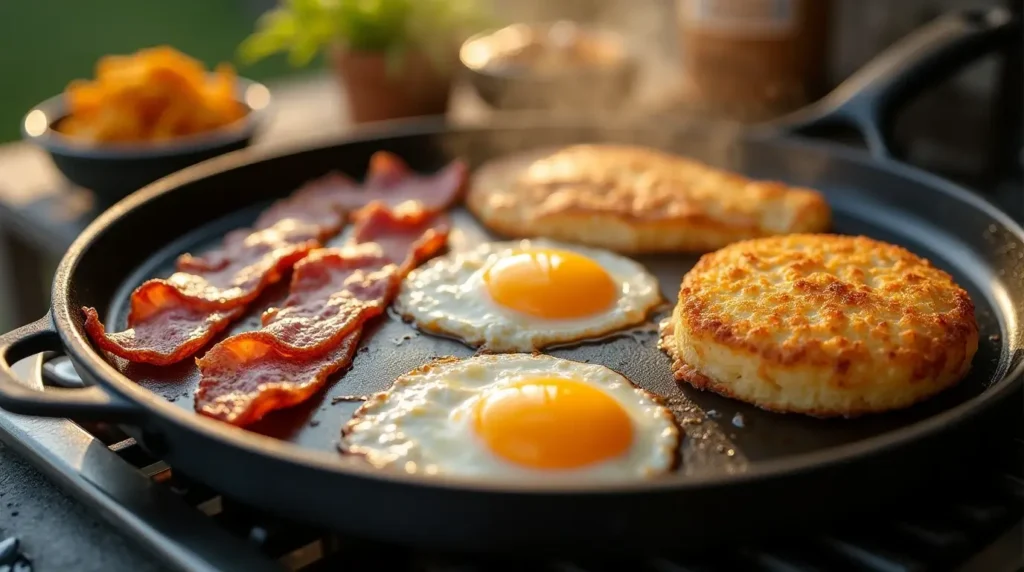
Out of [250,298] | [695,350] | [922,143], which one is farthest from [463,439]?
[922,143]

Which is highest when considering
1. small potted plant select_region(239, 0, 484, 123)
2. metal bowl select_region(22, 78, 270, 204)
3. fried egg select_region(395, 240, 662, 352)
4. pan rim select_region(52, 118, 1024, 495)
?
small potted plant select_region(239, 0, 484, 123)

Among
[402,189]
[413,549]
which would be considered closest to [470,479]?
[413,549]

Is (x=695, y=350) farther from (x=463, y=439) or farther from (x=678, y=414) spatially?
(x=463, y=439)

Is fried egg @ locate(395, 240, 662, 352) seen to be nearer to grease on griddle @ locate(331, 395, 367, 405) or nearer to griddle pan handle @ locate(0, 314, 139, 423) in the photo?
grease on griddle @ locate(331, 395, 367, 405)

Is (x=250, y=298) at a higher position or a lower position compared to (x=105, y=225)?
lower

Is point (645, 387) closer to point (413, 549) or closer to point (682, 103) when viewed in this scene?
point (413, 549)

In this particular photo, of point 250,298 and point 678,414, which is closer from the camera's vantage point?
point 678,414

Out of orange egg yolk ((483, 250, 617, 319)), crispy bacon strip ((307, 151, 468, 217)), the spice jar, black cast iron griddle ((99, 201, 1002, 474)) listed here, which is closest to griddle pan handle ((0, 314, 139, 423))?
black cast iron griddle ((99, 201, 1002, 474))
